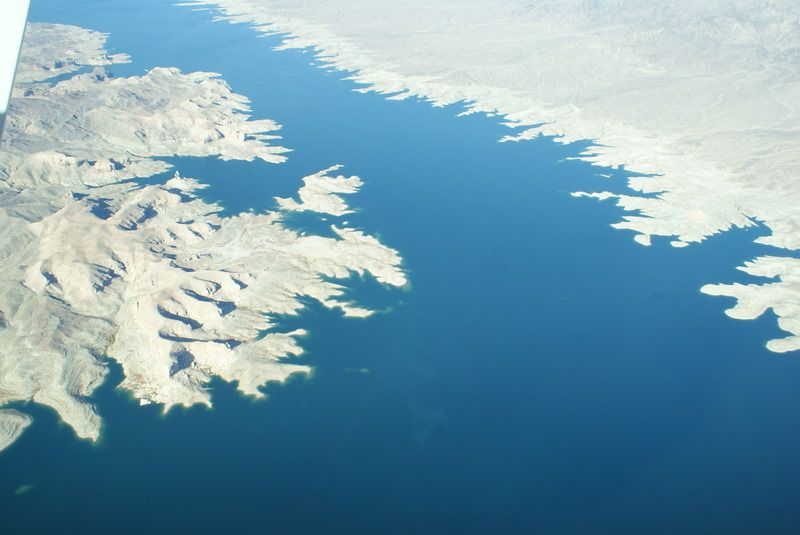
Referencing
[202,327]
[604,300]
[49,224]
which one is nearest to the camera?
[202,327]

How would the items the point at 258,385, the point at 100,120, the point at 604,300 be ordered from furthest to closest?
the point at 100,120
the point at 604,300
the point at 258,385

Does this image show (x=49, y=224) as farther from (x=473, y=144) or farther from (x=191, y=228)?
(x=473, y=144)

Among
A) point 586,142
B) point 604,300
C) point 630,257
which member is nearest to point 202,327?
point 604,300

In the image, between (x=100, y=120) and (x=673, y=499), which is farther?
(x=100, y=120)

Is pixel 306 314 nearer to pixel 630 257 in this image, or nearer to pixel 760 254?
pixel 630 257

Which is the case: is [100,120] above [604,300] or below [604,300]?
above

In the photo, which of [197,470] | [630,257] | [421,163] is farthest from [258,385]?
[421,163]
